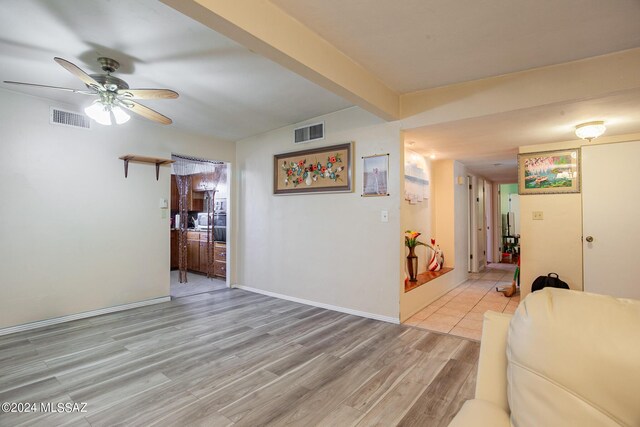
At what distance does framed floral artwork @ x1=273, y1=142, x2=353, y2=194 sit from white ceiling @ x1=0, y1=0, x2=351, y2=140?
54 cm

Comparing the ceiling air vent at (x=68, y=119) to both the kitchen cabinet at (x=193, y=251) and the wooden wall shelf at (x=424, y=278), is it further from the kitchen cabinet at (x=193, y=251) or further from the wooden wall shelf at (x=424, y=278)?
the wooden wall shelf at (x=424, y=278)

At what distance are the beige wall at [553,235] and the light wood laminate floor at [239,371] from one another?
6.17 feet

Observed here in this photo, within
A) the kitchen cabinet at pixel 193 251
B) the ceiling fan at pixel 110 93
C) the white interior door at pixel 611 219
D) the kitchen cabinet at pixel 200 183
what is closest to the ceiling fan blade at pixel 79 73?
the ceiling fan at pixel 110 93

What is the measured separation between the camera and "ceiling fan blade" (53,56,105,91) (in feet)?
6.32

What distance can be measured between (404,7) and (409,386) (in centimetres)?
247

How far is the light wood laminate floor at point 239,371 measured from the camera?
1756 mm

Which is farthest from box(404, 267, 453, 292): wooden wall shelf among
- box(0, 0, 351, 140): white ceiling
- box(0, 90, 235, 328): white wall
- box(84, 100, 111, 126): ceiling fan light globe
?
box(84, 100, 111, 126): ceiling fan light globe

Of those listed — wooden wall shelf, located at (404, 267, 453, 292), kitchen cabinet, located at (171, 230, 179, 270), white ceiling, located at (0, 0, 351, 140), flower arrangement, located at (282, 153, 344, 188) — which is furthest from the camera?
kitchen cabinet, located at (171, 230, 179, 270)

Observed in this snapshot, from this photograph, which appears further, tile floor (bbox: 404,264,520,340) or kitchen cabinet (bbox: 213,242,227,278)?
kitchen cabinet (bbox: 213,242,227,278)

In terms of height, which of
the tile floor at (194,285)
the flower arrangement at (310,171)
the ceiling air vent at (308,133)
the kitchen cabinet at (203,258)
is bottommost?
the tile floor at (194,285)

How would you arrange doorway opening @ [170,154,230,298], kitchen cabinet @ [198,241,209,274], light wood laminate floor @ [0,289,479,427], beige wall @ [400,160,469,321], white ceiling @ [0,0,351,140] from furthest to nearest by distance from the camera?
kitchen cabinet @ [198,241,209,274] < doorway opening @ [170,154,230,298] < beige wall @ [400,160,469,321] < white ceiling @ [0,0,351,140] < light wood laminate floor @ [0,289,479,427]

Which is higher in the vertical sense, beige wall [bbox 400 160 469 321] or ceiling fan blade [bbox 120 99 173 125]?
ceiling fan blade [bbox 120 99 173 125]

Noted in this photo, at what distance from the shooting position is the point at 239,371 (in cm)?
224

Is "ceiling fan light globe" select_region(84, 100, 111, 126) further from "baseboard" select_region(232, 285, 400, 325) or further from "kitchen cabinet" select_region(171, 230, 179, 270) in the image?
"kitchen cabinet" select_region(171, 230, 179, 270)
